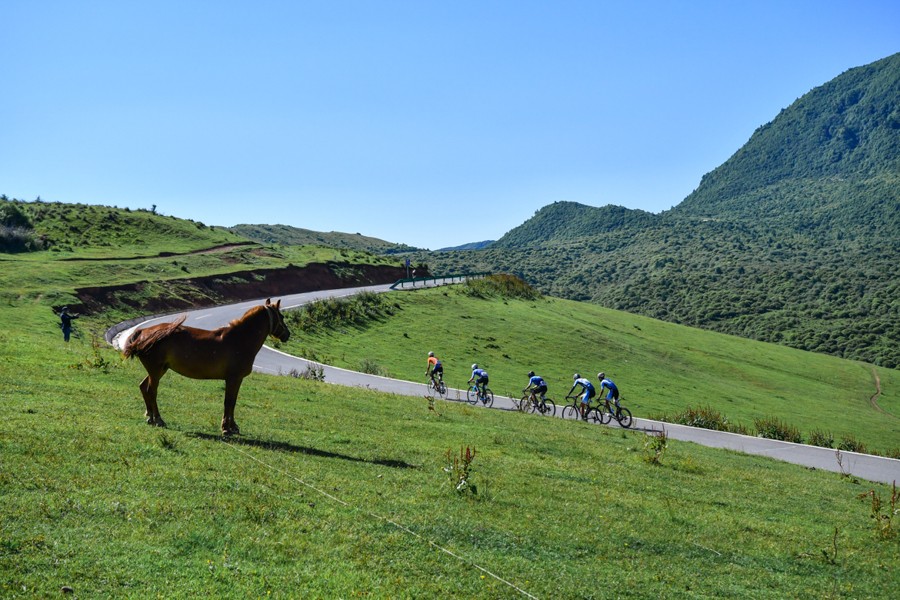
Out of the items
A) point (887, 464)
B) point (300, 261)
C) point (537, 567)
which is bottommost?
point (887, 464)

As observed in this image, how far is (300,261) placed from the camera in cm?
7644

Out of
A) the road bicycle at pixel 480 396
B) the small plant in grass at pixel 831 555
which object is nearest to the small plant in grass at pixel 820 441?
the road bicycle at pixel 480 396

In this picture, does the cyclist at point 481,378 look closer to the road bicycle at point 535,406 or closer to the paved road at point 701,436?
the paved road at point 701,436

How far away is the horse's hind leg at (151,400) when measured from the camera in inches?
547

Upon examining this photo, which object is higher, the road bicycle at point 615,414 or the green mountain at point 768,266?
the green mountain at point 768,266

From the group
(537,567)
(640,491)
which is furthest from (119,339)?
(537,567)

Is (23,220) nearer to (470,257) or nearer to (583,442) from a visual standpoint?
(583,442)

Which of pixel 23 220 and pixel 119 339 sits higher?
pixel 23 220

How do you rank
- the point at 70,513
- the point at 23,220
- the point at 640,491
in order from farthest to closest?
the point at 23,220
the point at 640,491
the point at 70,513

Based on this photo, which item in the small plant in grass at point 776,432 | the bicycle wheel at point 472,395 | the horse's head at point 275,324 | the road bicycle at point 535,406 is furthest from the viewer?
the small plant in grass at point 776,432

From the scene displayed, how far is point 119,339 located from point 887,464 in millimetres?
35525

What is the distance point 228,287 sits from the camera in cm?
6225

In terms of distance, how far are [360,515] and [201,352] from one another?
5.58 metres

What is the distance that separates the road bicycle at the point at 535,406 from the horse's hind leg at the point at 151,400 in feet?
63.6
